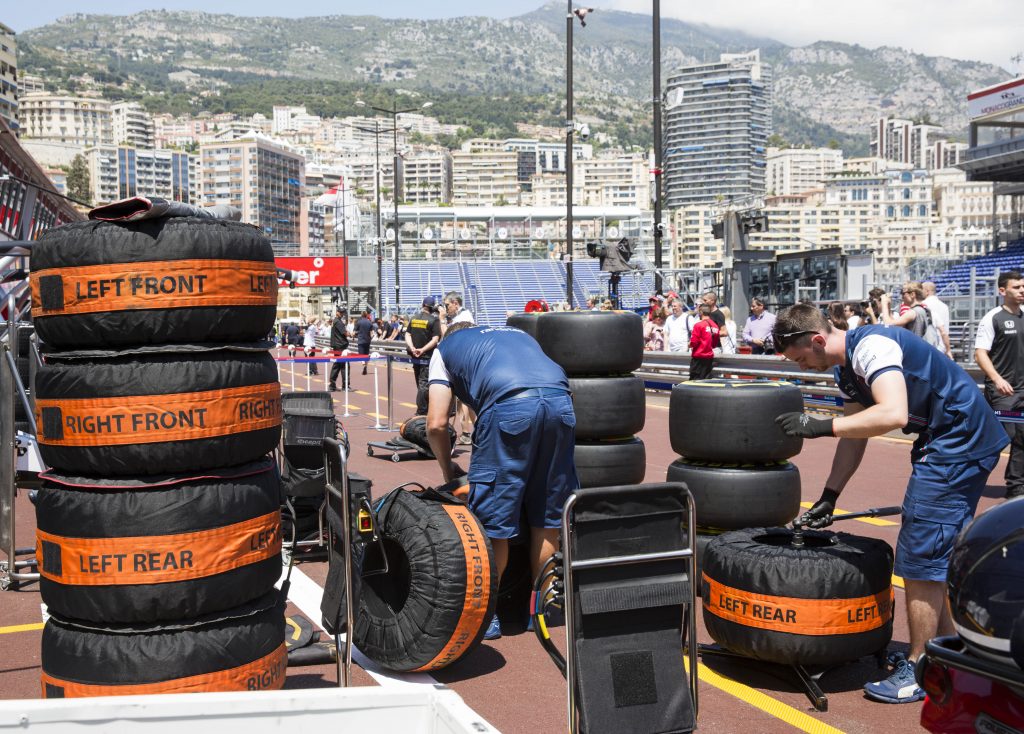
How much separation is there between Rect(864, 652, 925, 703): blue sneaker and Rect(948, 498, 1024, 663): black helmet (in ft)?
7.33

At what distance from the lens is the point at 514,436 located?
549 cm

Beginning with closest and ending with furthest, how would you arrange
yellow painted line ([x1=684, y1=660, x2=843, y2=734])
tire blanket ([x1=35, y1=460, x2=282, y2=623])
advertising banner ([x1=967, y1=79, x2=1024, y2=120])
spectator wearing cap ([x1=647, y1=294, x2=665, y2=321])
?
tire blanket ([x1=35, y1=460, x2=282, y2=623])
yellow painted line ([x1=684, y1=660, x2=843, y2=734])
spectator wearing cap ([x1=647, y1=294, x2=665, y2=321])
advertising banner ([x1=967, y1=79, x2=1024, y2=120])

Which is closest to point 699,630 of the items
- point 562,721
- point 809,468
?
point 562,721

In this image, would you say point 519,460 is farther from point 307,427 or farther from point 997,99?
point 997,99

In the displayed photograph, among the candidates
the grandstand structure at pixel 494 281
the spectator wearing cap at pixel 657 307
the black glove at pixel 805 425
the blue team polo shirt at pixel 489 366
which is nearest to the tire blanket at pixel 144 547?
the blue team polo shirt at pixel 489 366

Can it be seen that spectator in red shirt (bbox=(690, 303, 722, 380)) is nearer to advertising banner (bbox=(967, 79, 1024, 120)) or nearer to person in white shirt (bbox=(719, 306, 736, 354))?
person in white shirt (bbox=(719, 306, 736, 354))

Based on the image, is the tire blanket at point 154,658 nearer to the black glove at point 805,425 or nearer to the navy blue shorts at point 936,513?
the black glove at point 805,425

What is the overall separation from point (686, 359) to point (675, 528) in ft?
54.6

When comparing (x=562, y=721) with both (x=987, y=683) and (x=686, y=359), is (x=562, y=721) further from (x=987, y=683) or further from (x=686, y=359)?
(x=686, y=359)

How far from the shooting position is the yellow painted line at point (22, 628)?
6145 millimetres

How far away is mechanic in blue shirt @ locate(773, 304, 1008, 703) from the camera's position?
191 inches

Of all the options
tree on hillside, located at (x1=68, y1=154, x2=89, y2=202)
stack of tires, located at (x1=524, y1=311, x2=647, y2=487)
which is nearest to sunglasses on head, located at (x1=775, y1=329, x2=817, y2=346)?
stack of tires, located at (x1=524, y1=311, x2=647, y2=487)

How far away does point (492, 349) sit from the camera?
581 centimetres

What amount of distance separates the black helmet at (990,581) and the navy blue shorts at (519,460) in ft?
9.36
